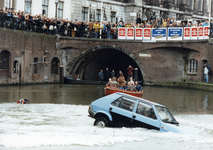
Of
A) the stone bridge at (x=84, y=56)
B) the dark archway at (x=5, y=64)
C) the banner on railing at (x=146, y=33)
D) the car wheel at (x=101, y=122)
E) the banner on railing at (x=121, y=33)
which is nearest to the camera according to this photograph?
the car wheel at (x=101, y=122)

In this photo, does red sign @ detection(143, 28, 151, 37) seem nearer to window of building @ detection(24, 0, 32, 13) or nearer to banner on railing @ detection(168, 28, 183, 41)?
banner on railing @ detection(168, 28, 183, 41)

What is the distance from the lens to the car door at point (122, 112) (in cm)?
1519

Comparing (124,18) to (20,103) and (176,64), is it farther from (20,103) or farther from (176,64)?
(20,103)

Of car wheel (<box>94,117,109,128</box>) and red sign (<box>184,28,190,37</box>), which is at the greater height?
red sign (<box>184,28,190,37</box>)

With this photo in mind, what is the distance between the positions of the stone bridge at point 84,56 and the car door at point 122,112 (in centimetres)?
2144

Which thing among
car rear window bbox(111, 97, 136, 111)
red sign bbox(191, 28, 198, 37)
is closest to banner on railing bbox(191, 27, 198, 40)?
red sign bbox(191, 28, 198, 37)

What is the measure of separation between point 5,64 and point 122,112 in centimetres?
2191

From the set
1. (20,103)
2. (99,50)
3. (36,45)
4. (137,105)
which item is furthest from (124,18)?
(137,105)

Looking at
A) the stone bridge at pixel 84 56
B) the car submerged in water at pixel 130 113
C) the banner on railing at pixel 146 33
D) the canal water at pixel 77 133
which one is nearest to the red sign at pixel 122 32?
the stone bridge at pixel 84 56

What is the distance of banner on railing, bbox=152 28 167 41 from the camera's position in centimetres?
3850

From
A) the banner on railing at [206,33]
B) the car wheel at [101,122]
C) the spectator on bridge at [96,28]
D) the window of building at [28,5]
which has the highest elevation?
the window of building at [28,5]

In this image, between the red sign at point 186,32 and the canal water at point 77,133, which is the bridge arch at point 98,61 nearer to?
the red sign at point 186,32

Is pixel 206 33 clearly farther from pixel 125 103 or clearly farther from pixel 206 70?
pixel 125 103

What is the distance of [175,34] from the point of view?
37938 millimetres
